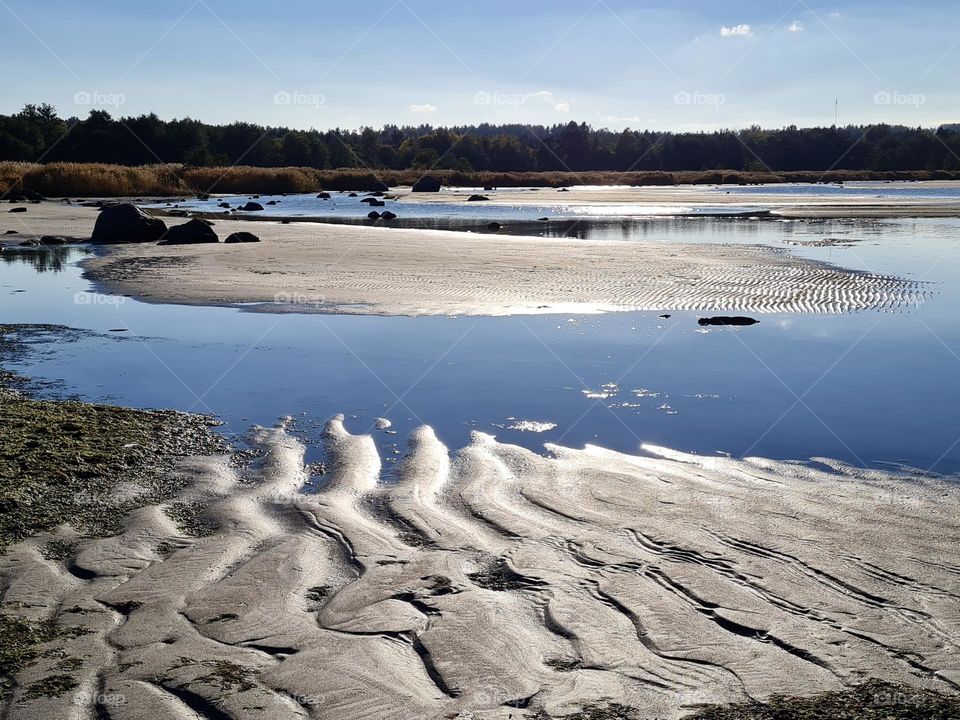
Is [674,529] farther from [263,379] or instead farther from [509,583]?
[263,379]

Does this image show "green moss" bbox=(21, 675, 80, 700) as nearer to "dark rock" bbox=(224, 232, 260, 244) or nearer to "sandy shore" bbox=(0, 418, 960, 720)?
"sandy shore" bbox=(0, 418, 960, 720)

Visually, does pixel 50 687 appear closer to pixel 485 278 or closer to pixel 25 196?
pixel 485 278

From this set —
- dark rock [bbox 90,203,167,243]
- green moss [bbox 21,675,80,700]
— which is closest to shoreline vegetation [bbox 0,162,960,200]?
dark rock [bbox 90,203,167,243]

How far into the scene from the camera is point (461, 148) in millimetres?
149375

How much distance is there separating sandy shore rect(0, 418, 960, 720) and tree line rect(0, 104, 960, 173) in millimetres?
95438

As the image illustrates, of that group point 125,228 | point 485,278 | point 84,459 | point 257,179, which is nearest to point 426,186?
point 257,179

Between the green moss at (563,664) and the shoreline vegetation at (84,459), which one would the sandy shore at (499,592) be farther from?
the shoreline vegetation at (84,459)

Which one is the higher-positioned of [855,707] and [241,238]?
[241,238]

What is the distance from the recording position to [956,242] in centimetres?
2919

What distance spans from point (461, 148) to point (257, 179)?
241 feet

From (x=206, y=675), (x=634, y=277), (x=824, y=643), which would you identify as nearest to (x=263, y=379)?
(x=206, y=675)

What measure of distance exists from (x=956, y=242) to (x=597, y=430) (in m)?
25.4

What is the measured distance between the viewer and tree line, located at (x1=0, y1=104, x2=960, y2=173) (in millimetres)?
101625

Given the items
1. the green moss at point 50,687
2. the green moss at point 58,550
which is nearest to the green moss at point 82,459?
the green moss at point 58,550
